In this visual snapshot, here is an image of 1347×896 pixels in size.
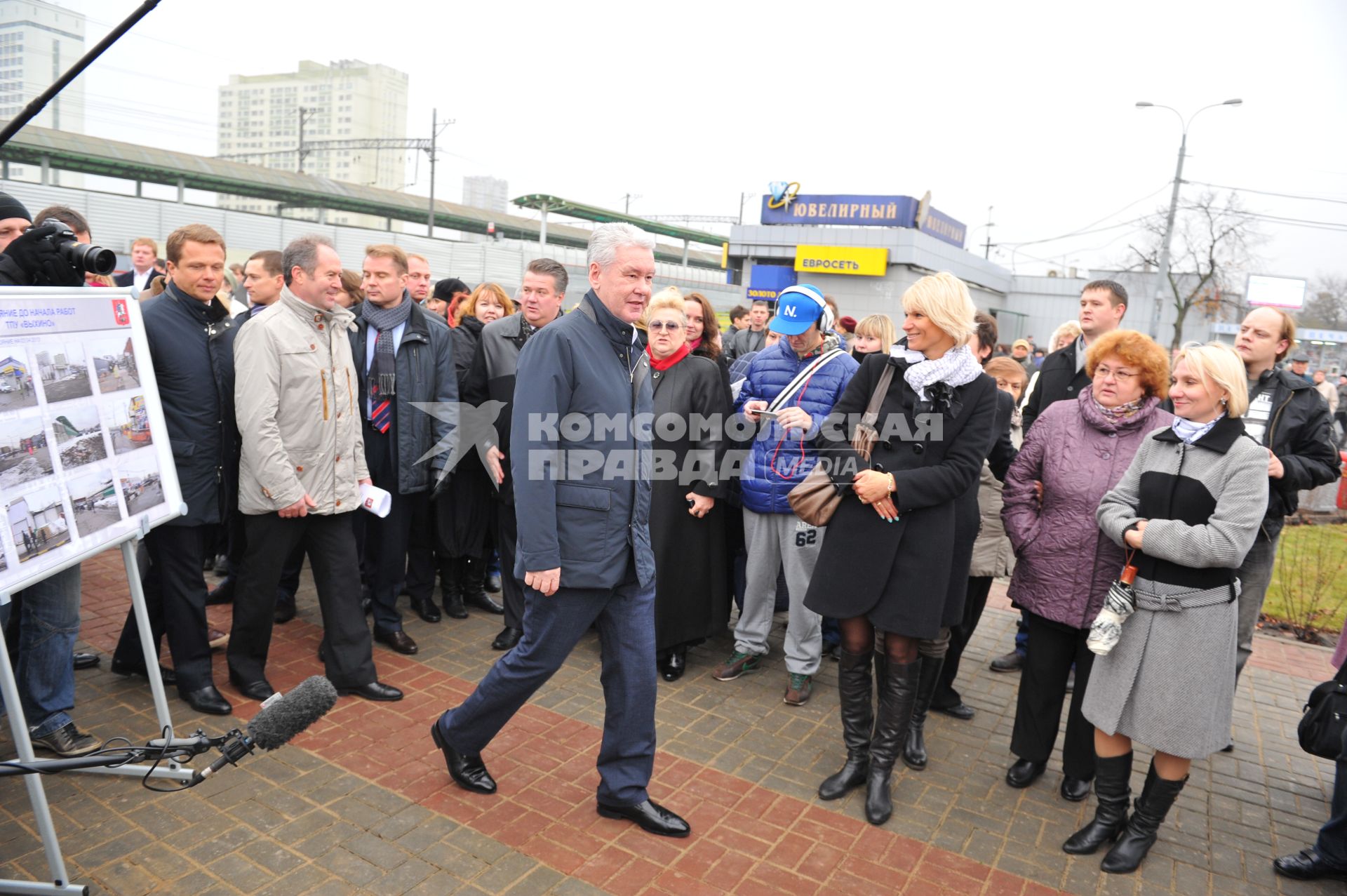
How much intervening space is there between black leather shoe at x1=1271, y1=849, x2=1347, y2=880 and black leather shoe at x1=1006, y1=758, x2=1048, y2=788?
0.95m

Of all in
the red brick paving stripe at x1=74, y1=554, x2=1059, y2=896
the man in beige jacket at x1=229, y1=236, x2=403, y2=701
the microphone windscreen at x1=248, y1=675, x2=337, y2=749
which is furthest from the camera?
the man in beige jacket at x1=229, y1=236, x2=403, y2=701

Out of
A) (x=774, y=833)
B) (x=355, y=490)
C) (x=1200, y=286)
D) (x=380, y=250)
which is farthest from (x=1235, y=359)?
(x=1200, y=286)

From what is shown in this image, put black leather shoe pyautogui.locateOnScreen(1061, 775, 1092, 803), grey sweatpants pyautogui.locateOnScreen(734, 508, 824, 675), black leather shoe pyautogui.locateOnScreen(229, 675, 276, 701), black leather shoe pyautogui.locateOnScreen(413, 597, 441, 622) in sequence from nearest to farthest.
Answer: black leather shoe pyautogui.locateOnScreen(1061, 775, 1092, 803)
black leather shoe pyautogui.locateOnScreen(229, 675, 276, 701)
grey sweatpants pyautogui.locateOnScreen(734, 508, 824, 675)
black leather shoe pyautogui.locateOnScreen(413, 597, 441, 622)

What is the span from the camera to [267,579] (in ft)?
13.7

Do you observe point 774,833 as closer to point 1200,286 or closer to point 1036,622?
point 1036,622

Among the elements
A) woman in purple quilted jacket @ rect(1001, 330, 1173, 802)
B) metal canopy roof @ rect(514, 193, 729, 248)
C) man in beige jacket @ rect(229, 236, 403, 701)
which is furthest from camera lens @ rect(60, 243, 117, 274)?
metal canopy roof @ rect(514, 193, 729, 248)

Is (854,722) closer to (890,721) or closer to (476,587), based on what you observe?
(890,721)

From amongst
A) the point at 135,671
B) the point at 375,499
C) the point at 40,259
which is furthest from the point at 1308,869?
the point at 40,259

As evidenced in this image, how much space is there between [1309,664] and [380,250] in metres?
7.21

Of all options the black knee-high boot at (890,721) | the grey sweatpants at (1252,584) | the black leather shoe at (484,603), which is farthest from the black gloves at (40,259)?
the grey sweatpants at (1252,584)

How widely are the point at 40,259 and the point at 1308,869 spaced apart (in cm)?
575

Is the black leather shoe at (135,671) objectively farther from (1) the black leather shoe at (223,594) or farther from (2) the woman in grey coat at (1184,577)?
(2) the woman in grey coat at (1184,577)

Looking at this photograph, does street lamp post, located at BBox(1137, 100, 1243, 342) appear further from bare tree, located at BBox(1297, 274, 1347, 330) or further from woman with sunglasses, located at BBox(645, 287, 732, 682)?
bare tree, located at BBox(1297, 274, 1347, 330)

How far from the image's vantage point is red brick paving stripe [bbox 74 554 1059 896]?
308cm
